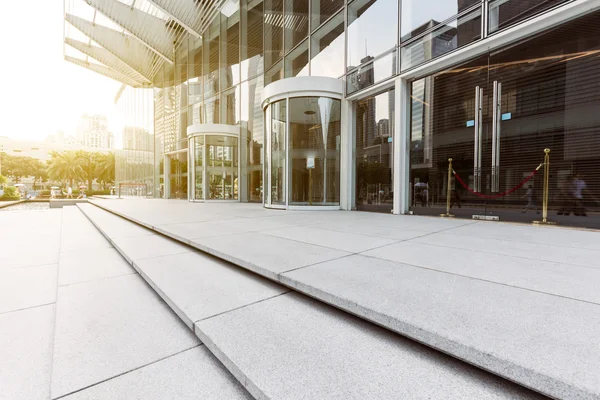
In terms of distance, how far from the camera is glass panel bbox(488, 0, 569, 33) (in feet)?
19.0

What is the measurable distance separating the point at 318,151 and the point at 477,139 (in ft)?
17.1

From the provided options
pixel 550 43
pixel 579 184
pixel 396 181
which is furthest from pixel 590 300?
pixel 550 43

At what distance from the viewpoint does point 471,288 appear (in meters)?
2.21

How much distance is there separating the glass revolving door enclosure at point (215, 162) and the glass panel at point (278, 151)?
6629 millimetres

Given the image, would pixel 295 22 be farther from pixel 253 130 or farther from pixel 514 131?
pixel 514 131

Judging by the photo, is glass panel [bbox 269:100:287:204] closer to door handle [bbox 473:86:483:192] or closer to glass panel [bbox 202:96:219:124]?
door handle [bbox 473:86:483:192]

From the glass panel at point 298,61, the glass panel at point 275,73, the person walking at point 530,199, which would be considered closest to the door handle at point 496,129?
the person walking at point 530,199

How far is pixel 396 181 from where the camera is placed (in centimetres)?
856

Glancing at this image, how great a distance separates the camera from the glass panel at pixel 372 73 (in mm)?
8801

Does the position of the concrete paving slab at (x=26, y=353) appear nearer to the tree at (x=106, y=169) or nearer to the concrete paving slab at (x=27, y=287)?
the concrete paving slab at (x=27, y=287)

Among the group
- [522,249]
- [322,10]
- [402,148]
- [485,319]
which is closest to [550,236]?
[522,249]

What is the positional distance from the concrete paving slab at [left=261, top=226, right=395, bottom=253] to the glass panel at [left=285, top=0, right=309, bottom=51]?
10875 millimetres

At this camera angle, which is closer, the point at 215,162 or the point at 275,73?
the point at 275,73

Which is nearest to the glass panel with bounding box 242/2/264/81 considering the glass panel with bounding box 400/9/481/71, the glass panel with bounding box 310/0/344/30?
the glass panel with bounding box 310/0/344/30
